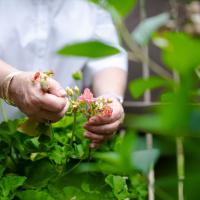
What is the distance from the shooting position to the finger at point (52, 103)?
0.91 metres

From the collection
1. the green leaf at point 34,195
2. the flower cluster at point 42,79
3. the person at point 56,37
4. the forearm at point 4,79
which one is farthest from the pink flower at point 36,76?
the person at point 56,37

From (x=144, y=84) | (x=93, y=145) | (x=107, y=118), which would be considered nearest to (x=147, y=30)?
(x=144, y=84)

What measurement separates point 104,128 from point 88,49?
0.81 metres

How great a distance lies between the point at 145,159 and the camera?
1.20 ft

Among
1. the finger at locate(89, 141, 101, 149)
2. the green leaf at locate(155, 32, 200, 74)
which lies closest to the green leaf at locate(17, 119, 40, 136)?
the finger at locate(89, 141, 101, 149)

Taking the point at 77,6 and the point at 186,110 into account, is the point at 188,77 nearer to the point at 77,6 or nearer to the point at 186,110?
the point at 186,110

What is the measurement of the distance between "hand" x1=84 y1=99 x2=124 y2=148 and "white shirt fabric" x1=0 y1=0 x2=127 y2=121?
357 millimetres

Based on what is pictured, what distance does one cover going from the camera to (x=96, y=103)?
0.89m

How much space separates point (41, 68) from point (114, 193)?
768 millimetres

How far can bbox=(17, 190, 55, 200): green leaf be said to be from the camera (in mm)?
821

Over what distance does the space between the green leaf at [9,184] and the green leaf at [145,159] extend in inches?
21.2

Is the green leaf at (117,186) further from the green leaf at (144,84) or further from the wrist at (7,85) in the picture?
the green leaf at (144,84)

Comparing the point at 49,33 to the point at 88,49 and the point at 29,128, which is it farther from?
the point at 88,49

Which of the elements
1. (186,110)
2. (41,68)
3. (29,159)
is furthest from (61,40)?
(186,110)
